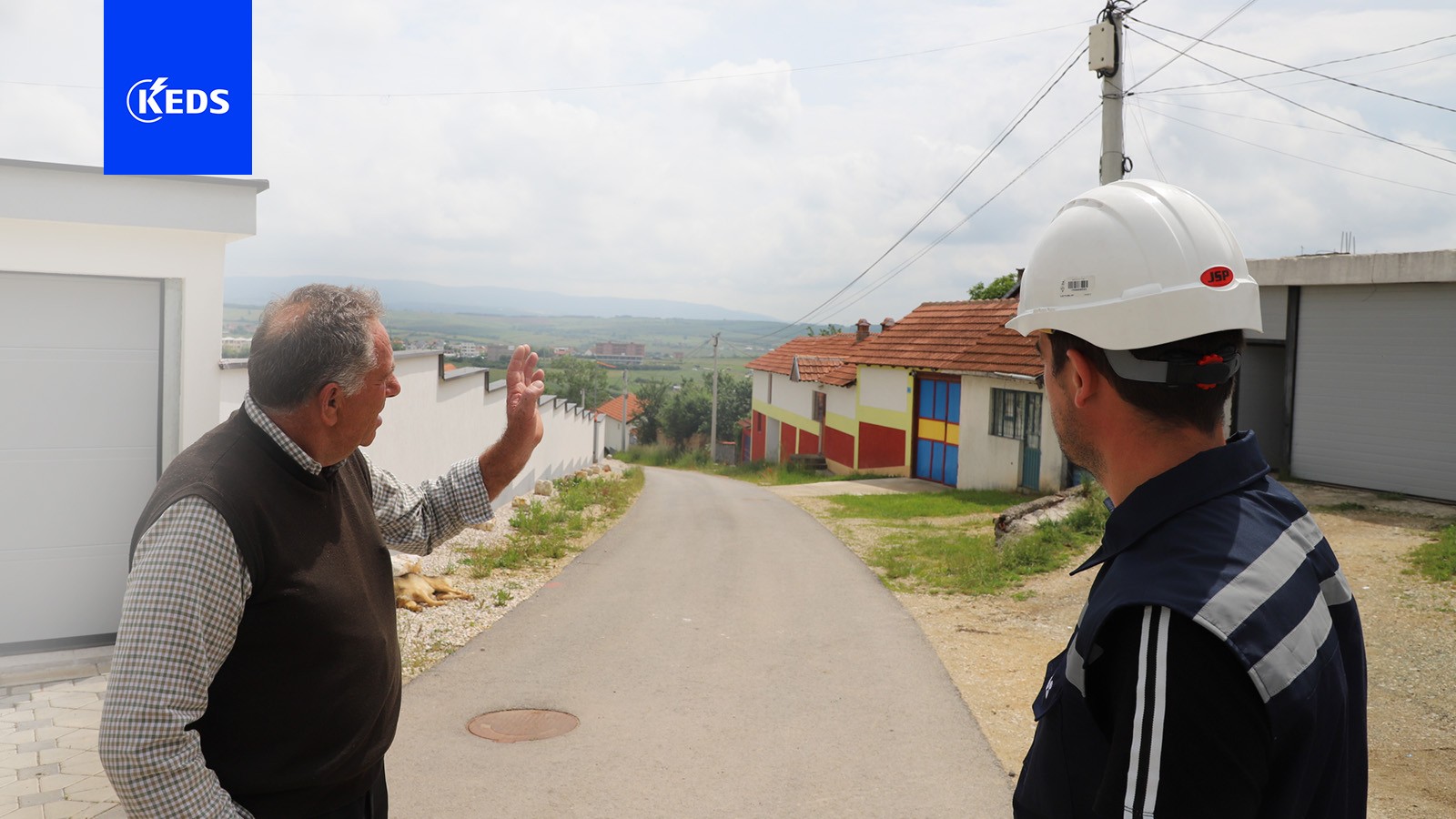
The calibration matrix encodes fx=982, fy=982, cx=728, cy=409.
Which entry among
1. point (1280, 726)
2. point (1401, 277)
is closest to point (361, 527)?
point (1280, 726)

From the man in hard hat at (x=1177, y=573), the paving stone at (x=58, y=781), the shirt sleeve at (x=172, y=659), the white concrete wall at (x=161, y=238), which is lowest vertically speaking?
the paving stone at (x=58, y=781)

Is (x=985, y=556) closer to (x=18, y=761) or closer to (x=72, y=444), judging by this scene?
(x=72, y=444)

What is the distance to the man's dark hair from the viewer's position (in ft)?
5.31

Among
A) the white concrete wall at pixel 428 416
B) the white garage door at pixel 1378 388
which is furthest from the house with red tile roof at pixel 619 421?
the white garage door at pixel 1378 388

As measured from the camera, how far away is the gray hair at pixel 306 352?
2.40 meters

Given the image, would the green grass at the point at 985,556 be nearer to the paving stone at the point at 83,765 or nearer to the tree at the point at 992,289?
the paving stone at the point at 83,765

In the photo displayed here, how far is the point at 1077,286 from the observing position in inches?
68.2

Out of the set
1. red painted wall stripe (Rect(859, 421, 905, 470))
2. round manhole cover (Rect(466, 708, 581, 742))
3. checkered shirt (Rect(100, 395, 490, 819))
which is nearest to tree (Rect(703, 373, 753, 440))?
red painted wall stripe (Rect(859, 421, 905, 470))

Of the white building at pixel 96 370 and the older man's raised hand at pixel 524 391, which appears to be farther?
the white building at pixel 96 370

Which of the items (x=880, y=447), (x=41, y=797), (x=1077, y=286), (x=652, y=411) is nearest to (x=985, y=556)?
(x=41, y=797)

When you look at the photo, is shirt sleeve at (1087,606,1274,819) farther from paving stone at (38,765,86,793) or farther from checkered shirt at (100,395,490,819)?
paving stone at (38,765,86,793)

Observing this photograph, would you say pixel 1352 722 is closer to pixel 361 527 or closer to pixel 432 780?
pixel 361 527

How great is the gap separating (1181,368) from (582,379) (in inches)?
3373

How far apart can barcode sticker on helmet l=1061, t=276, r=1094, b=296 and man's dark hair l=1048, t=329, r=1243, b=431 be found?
127 mm
